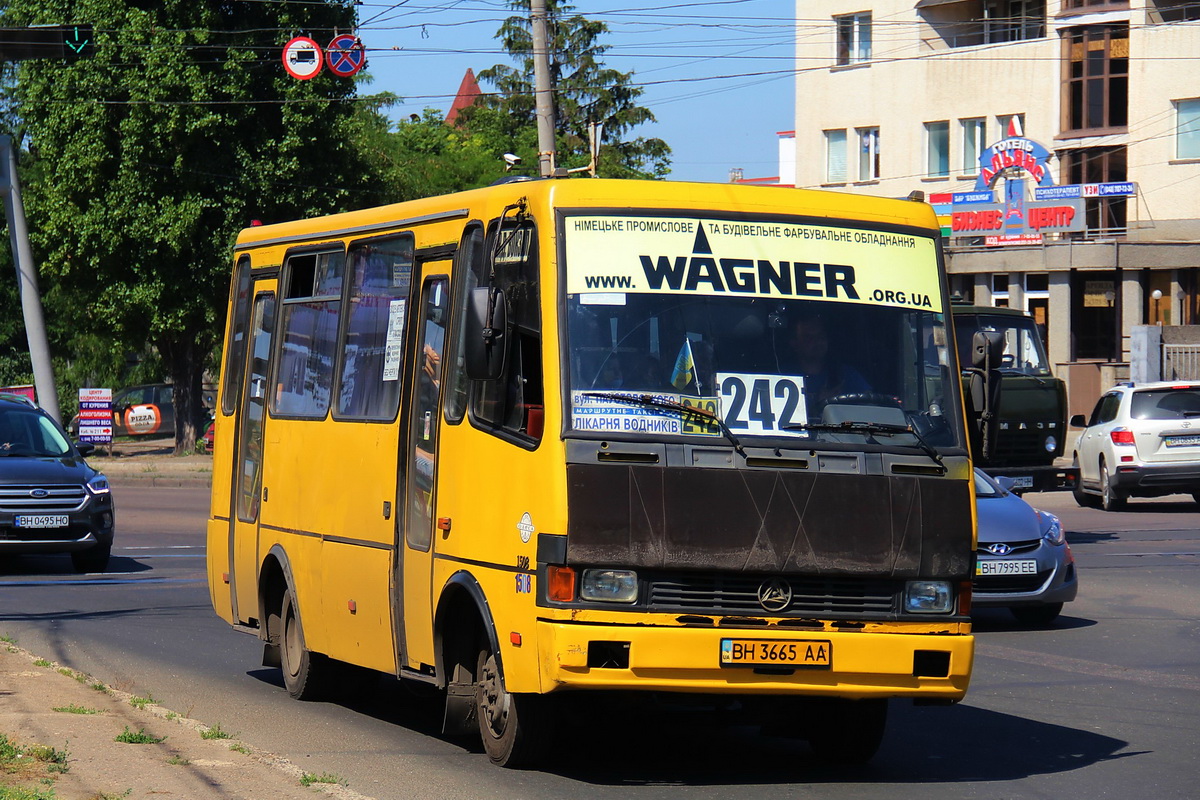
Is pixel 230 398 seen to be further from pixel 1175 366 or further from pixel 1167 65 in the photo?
pixel 1167 65

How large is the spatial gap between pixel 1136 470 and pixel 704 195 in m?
19.6

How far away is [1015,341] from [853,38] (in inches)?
1436

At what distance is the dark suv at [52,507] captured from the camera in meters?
18.2

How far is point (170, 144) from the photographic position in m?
39.6

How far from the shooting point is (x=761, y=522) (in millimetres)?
7605

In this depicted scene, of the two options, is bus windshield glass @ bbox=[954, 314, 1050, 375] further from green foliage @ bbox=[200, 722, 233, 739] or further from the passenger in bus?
green foliage @ bbox=[200, 722, 233, 739]

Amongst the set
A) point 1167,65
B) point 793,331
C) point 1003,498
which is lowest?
point 1003,498

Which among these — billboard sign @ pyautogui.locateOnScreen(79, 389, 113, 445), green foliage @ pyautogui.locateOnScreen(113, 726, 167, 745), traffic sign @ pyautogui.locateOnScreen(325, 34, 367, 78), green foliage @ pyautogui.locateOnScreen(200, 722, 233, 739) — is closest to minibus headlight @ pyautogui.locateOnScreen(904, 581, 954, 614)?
green foliage @ pyautogui.locateOnScreen(200, 722, 233, 739)

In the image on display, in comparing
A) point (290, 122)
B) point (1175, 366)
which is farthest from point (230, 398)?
point (1175, 366)

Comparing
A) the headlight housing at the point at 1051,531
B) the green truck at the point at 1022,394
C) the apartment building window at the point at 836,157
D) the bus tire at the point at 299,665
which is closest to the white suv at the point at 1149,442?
the green truck at the point at 1022,394

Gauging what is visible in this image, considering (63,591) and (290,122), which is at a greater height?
(290,122)

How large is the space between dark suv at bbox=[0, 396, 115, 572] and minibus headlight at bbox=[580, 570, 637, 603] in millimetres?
12120

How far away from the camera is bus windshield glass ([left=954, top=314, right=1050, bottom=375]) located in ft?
80.7

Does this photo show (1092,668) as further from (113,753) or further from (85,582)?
(85,582)
